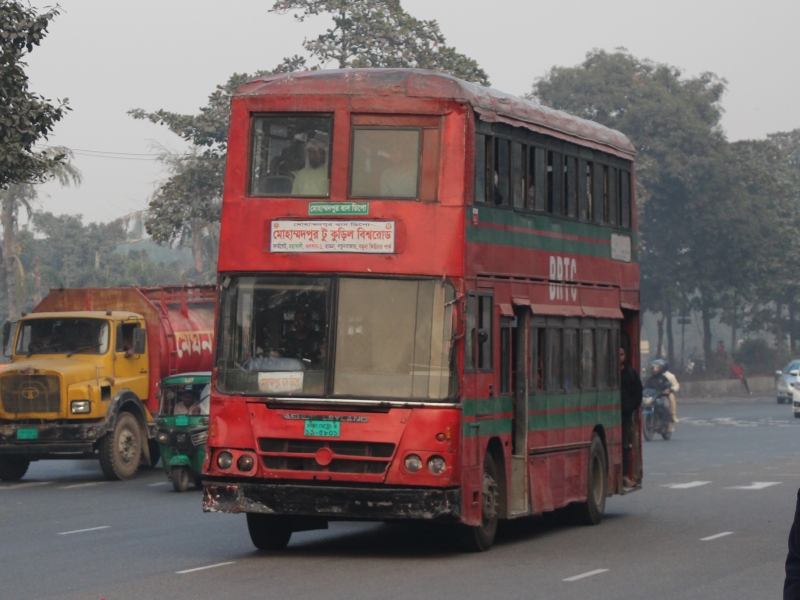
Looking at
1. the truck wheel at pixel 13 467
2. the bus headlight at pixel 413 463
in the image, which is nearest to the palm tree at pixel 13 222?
the truck wheel at pixel 13 467

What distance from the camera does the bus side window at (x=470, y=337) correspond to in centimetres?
1205

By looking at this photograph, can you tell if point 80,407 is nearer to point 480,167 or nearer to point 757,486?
point 757,486

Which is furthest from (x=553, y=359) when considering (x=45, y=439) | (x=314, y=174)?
(x=45, y=439)

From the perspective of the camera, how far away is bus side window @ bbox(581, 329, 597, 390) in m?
15.5

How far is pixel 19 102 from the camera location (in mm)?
21188

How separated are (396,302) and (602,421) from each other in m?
4.97

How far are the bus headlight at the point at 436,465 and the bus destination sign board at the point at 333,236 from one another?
1726 millimetres

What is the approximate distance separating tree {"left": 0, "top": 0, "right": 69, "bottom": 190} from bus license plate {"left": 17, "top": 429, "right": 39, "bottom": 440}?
12.1ft

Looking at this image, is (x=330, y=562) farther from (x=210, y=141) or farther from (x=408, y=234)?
(x=210, y=141)

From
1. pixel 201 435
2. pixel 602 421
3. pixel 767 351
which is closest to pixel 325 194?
pixel 602 421

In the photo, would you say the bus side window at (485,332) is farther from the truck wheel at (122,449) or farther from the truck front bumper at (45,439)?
the truck wheel at (122,449)

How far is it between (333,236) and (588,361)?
4589 millimetres

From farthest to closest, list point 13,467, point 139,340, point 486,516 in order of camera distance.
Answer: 1. point 139,340
2. point 13,467
3. point 486,516

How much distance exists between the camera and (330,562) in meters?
12.0
